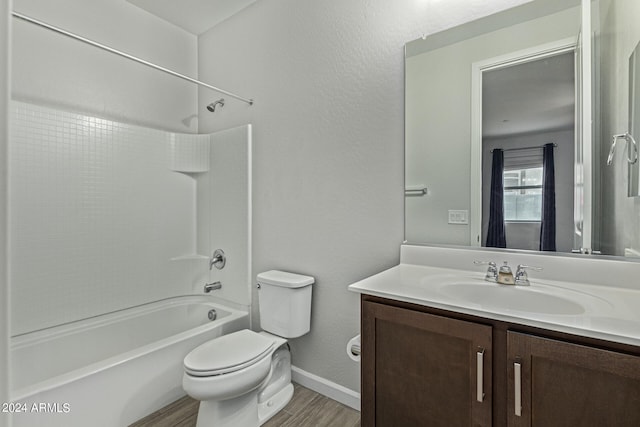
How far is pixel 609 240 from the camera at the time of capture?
1.19 meters

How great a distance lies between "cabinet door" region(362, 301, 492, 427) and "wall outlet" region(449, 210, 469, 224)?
0.62 metres

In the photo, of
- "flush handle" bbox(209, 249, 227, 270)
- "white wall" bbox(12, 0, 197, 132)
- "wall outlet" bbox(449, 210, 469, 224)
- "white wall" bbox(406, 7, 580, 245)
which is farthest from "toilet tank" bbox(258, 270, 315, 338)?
"white wall" bbox(12, 0, 197, 132)

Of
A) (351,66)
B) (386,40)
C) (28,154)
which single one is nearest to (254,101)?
(351,66)

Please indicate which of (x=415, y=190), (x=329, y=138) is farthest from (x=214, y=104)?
(x=415, y=190)

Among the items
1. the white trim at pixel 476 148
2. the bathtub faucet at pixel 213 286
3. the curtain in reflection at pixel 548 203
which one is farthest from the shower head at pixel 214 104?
the curtain in reflection at pixel 548 203

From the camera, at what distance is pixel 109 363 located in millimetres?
1551

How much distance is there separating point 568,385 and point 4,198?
1.34m

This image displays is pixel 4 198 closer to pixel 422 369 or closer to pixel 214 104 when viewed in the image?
pixel 422 369

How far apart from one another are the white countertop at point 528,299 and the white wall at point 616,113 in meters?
0.21

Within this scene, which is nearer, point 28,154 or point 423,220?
point 423,220

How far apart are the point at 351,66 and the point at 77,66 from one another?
1.87 metres

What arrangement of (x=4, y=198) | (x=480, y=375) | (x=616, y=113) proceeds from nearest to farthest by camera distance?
(x=4, y=198), (x=480, y=375), (x=616, y=113)

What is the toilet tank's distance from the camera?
73.7 inches

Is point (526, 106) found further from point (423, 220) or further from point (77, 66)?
point (77, 66)
